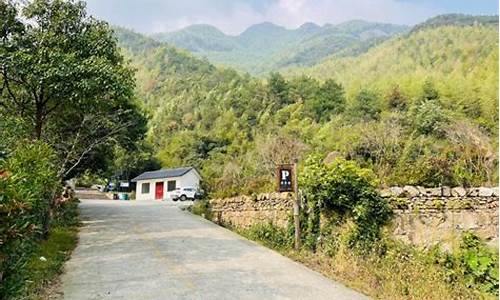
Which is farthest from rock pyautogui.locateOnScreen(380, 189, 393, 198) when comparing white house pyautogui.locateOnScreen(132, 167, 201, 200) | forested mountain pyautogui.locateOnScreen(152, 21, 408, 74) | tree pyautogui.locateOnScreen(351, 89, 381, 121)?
forested mountain pyautogui.locateOnScreen(152, 21, 408, 74)

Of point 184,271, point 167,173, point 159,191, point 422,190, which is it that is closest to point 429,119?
point 422,190

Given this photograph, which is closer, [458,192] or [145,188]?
[458,192]

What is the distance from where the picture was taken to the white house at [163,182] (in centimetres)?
3571

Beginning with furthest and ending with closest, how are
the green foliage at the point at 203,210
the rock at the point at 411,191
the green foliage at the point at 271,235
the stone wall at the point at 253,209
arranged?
the green foliage at the point at 203,210 → the stone wall at the point at 253,209 → the green foliage at the point at 271,235 → the rock at the point at 411,191

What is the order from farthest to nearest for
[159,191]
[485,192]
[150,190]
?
[150,190] < [159,191] < [485,192]

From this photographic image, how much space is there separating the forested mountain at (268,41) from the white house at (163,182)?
4232cm

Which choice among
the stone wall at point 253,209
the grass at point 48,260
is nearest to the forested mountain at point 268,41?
the stone wall at point 253,209

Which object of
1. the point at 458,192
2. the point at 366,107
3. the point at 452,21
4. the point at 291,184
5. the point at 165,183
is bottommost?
Result: the point at 458,192

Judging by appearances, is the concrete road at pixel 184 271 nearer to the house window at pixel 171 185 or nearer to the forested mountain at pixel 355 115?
the forested mountain at pixel 355 115

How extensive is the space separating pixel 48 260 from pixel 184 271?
2246 millimetres

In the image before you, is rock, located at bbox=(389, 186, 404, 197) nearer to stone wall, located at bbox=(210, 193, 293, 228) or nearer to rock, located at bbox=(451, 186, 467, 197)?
rock, located at bbox=(451, 186, 467, 197)

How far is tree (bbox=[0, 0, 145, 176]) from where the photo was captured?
10.5 metres

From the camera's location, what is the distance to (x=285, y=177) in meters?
9.74

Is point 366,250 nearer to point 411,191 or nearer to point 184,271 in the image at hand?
point 411,191
